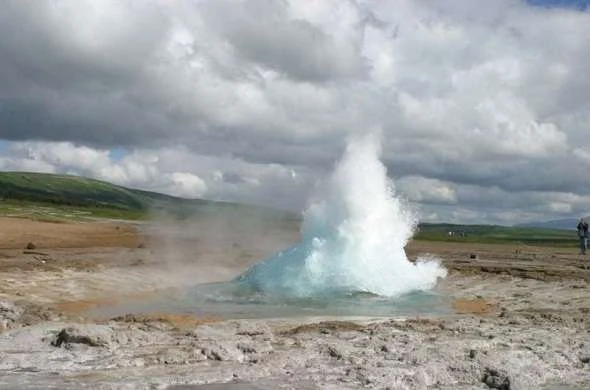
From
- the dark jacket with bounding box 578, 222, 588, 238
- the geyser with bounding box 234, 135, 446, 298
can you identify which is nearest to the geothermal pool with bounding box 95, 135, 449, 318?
the geyser with bounding box 234, 135, 446, 298

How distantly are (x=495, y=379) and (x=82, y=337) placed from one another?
5283 mm

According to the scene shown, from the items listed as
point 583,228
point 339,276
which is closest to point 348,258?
point 339,276

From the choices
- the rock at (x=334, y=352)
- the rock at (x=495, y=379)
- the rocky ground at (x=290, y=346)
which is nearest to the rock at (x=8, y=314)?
the rocky ground at (x=290, y=346)

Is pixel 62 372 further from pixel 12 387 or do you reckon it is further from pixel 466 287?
pixel 466 287

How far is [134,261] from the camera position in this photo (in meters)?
25.0

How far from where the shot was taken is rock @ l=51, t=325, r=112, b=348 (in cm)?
980

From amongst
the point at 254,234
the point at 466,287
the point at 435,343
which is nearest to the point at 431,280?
the point at 466,287

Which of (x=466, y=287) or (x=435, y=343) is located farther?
(x=466, y=287)

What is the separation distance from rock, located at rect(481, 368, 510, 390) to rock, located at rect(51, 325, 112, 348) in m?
4.81

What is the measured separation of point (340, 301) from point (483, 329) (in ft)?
17.4

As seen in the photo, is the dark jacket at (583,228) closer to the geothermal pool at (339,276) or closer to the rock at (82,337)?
the geothermal pool at (339,276)

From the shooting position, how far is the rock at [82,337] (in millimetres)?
9805

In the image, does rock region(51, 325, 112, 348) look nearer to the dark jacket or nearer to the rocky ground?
the rocky ground

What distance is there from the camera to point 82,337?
991cm
